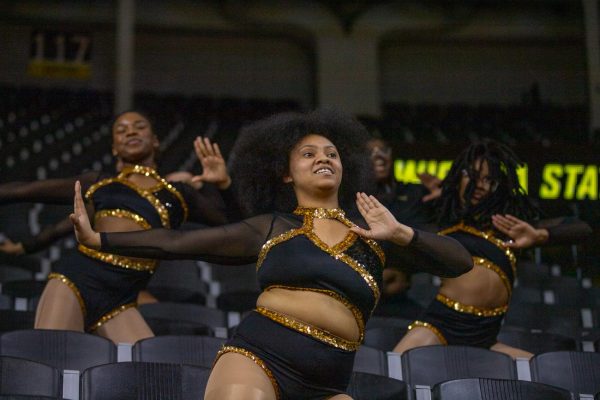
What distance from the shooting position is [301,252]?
2623 millimetres

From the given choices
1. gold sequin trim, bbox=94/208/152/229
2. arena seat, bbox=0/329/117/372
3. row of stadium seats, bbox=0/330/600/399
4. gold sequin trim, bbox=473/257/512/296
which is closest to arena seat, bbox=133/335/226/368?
row of stadium seats, bbox=0/330/600/399

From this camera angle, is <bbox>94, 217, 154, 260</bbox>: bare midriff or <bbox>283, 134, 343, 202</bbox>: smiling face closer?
<bbox>283, 134, 343, 202</bbox>: smiling face

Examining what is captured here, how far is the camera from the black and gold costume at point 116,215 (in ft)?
12.0

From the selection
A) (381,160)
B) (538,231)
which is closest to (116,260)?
(538,231)

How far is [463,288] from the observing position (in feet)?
12.6

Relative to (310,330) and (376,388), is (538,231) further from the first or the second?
(310,330)

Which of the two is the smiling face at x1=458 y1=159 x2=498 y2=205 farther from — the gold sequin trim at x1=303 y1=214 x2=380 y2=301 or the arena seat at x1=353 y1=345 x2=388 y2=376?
the gold sequin trim at x1=303 y1=214 x2=380 y2=301

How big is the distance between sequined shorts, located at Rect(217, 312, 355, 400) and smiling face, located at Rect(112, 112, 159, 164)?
1.73 m

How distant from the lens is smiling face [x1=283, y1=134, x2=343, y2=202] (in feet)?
9.13

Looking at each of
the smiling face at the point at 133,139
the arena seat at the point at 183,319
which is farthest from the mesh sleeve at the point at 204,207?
the arena seat at the point at 183,319

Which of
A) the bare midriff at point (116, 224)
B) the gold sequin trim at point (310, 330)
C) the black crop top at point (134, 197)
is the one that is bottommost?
the gold sequin trim at point (310, 330)

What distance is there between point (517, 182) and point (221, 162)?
52.6 inches

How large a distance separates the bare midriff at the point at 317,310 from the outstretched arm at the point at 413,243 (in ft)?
0.79

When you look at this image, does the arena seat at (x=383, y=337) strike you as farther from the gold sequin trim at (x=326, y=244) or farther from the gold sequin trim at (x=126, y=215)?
the gold sequin trim at (x=326, y=244)
